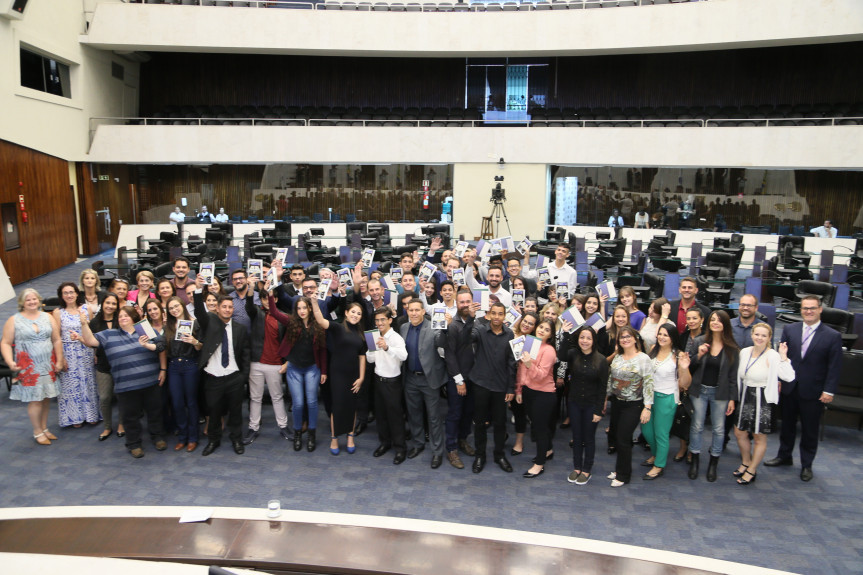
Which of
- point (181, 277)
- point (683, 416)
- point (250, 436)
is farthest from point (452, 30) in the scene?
point (683, 416)

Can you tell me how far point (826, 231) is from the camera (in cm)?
1895

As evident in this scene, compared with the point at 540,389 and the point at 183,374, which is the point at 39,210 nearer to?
the point at 183,374

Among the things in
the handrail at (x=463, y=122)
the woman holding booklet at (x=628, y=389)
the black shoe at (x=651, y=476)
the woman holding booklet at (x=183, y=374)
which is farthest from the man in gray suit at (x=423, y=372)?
the handrail at (x=463, y=122)

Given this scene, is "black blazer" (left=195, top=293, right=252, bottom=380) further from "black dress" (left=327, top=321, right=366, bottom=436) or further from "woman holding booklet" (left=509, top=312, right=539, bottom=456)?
"woman holding booklet" (left=509, top=312, right=539, bottom=456)

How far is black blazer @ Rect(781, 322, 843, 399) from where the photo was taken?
592 cm

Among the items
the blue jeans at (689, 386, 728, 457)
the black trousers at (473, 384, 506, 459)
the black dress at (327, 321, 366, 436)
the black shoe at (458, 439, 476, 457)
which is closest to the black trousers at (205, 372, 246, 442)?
the black dress at (327, 321, 366, 436)

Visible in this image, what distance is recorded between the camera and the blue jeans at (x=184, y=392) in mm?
6430

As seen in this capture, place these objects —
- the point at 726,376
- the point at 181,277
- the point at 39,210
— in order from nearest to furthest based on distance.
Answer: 1. the point at 726,376
2. the point at 181,277
3. the point at 39,210

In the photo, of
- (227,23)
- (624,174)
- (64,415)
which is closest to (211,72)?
(227,23)

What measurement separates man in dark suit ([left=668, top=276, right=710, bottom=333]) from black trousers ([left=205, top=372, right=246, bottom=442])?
15.3 feet

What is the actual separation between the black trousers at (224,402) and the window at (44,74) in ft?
47.1

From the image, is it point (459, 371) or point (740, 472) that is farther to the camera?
point (459, 371)

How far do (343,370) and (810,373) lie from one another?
4.41 meters

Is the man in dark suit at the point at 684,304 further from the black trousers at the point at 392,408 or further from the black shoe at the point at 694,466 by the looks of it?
the black trousers at the point at 392,408
